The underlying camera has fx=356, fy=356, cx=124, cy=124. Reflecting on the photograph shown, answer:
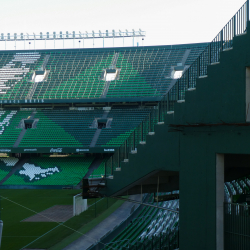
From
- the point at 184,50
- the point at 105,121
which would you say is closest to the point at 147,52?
the point at 184,50

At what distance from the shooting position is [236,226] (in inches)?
324

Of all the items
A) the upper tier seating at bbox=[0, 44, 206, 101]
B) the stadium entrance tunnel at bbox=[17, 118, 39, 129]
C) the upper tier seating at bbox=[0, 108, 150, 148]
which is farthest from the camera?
the upper tier seating at bbox=[0, 44, 206, 101]

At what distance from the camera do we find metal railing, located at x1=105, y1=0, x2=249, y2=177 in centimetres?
848

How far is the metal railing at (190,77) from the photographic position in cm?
848

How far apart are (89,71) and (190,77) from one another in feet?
116

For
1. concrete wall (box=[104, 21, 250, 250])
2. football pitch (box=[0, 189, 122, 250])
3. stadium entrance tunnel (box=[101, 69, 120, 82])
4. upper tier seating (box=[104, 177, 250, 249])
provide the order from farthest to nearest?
1. stadium entrance tunnel (box=[101, 69, 120, 82])
2. football pitch (box=[0, 189, 122, 250])
3. upper tier seating (box=[104, 177, 250, 249])
4. concrete wall (box=[104, 21, 250, 250])

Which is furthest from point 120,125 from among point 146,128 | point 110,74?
point 146,128

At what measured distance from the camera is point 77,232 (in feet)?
56.9

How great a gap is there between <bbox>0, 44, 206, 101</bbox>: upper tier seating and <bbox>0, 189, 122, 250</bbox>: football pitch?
15.1 m

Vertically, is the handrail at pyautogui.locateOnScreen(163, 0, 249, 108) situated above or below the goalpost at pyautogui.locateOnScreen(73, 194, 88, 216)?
above

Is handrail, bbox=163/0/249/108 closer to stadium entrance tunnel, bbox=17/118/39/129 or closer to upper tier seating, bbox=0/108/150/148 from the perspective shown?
upper tier seating, bbox=0/108/150/148

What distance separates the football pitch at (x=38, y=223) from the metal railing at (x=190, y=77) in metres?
6.64

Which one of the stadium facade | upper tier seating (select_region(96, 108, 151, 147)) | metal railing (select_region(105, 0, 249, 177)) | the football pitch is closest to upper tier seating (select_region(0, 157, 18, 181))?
the stadium facade

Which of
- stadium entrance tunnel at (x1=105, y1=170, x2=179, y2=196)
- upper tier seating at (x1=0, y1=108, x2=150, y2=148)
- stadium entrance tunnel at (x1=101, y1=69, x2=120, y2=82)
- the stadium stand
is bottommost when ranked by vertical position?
stadium entrance tunnel at (x1=105, y1=170, x2=179, y2=196)
